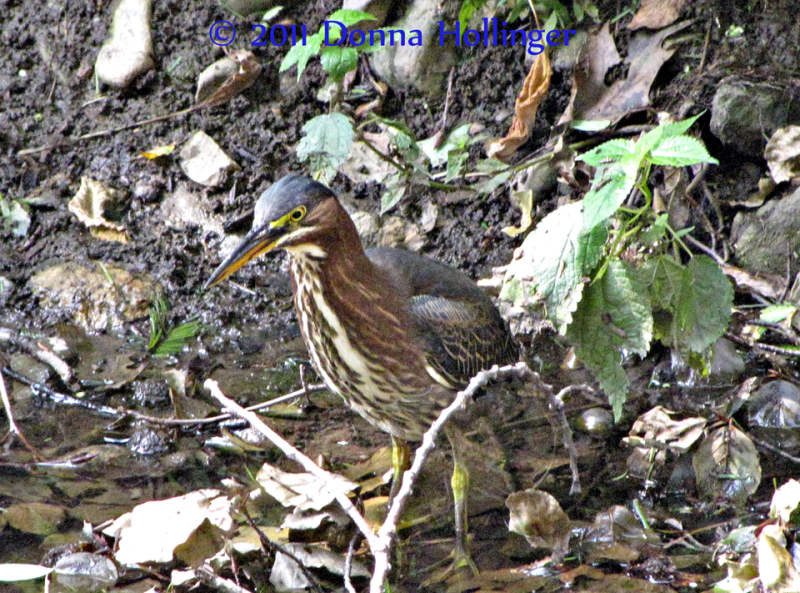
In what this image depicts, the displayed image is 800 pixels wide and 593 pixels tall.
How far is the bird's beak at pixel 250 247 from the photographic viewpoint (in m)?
3.08

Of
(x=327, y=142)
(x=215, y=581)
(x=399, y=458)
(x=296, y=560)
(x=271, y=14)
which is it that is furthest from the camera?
(x=271, y=14)

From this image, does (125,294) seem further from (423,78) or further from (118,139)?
(423,78)

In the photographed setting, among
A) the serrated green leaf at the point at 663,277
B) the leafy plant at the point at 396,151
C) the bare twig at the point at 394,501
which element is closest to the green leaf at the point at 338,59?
the leafy plant at the point at 396,151

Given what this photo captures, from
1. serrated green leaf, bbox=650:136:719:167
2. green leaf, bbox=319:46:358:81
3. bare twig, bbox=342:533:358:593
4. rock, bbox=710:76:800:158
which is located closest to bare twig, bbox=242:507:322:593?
bare twig, bbox=342:533:358:593

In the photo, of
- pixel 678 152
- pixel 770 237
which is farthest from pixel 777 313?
pixel 678 152

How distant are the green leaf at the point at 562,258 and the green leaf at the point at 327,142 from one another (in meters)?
1.29

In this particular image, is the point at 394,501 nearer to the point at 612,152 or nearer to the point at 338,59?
the point at 612,152

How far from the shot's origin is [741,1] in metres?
5.00

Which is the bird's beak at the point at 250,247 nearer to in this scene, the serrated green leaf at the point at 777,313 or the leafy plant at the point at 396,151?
the leafy plant at the point at 396,151

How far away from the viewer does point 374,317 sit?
3.49 metres

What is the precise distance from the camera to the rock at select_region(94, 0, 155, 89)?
576 cm

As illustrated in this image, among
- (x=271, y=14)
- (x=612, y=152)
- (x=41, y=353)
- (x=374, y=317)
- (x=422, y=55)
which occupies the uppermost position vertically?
(x=612, y=152)

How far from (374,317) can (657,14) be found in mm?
2794

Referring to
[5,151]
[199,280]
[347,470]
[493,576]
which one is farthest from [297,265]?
[5,151]
